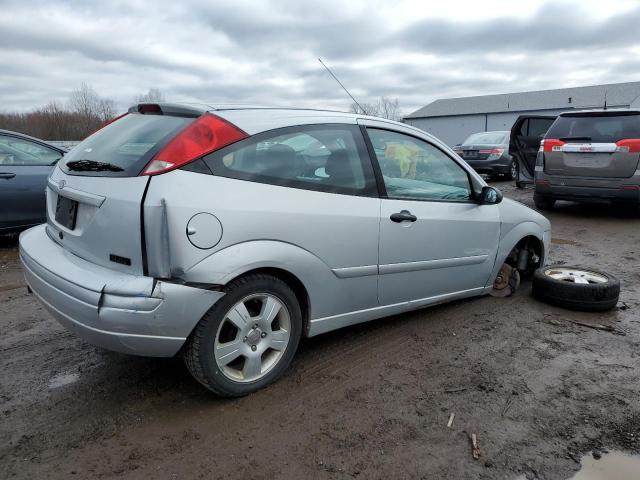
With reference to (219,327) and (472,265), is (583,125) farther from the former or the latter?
(219,327)

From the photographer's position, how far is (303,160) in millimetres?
2932

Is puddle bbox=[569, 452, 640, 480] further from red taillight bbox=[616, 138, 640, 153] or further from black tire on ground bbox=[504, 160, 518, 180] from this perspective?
black tire on ground bbox=[504, 160, 518, 180]

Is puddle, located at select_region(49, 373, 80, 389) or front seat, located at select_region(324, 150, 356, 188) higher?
front seat, located at select_region(324, 150, 356, 188)

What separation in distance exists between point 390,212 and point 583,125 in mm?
6266

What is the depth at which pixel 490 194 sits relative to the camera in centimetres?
389

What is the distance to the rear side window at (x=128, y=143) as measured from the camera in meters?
2.57

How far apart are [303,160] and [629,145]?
6.49 meters

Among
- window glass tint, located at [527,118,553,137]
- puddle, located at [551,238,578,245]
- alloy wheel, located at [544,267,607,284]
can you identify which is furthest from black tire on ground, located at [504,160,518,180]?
alloy wheel, located at [544,267,607,284]

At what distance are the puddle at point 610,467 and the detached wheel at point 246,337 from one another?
160 centimetres

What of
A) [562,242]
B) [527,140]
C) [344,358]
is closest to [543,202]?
[527,140]

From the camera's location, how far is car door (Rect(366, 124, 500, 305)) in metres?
3.31

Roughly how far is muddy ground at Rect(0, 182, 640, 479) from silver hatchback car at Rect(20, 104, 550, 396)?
11.2 inches

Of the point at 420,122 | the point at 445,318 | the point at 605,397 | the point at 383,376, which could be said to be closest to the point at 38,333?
the point at 383,376

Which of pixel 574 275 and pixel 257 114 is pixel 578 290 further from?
pixel 257 114
